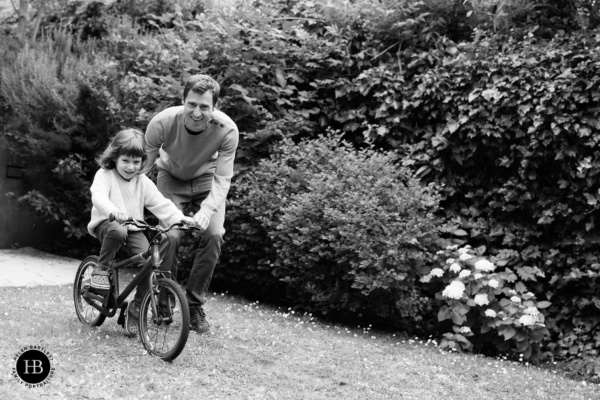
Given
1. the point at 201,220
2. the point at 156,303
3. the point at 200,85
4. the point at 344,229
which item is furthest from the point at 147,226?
the point at 344,229

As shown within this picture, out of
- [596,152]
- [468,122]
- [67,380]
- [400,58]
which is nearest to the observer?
[67,380]

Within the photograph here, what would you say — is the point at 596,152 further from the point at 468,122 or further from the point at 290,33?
the point at 290,33

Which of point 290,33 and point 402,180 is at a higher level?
point 290,33

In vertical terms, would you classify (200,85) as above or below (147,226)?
above

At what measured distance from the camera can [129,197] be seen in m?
5.17

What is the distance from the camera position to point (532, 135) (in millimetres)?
6871

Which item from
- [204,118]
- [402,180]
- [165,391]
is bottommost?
[165,391]

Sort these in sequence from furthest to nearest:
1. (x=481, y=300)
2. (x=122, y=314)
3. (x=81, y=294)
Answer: (x=481, y=300) < (x=81, y=294) < (x=122, y=314)

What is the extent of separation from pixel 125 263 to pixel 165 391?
1.12m

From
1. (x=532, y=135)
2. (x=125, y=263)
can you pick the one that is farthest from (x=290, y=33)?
(x=125, y=263)

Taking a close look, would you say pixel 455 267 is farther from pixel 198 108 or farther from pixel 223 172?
pixel 198 108

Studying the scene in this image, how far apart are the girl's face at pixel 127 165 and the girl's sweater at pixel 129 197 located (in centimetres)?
6

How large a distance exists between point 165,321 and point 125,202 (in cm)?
95

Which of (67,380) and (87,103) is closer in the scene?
(67,380)
